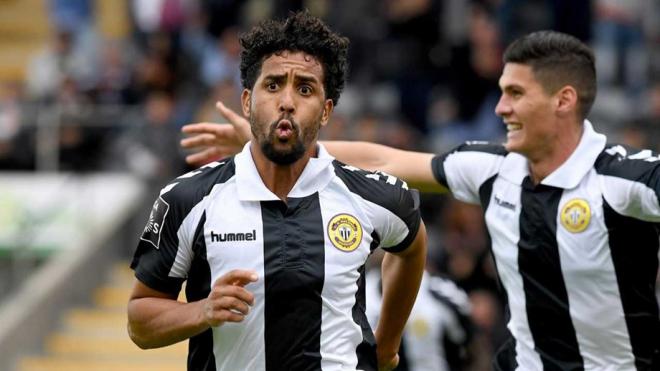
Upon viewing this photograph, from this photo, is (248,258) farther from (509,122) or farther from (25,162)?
(25,162)

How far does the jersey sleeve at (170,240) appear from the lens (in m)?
4.89

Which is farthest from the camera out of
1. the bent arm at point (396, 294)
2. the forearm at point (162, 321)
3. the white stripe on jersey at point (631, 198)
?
the white stripe on jersey at point (631, 198)

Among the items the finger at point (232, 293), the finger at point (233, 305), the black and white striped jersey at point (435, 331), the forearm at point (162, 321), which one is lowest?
the black and white striped jersey at point (435, 331)

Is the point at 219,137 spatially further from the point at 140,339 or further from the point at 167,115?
the point at 167,115

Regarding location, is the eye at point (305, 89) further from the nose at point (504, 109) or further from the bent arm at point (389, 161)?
the nose at point (504, 109)

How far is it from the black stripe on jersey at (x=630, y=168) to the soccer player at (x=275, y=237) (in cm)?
114

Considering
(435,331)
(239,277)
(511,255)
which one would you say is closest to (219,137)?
(511,255)

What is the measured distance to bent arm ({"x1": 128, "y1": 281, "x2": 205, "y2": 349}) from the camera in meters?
4.71

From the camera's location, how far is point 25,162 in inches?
622

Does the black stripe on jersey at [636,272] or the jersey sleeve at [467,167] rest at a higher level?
the jersey sleeve at [467,167]

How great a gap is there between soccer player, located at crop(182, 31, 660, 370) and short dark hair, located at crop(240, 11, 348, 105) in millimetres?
874

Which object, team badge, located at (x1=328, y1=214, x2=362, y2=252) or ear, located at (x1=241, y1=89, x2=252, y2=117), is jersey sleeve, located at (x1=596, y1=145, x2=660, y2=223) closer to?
team badge, located at (x1=328, y1=214, x2=362, y2=252)

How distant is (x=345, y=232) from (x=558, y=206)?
1.23 metres

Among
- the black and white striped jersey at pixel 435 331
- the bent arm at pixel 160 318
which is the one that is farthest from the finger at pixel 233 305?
the black and white striped jersey at pixel 435 331
